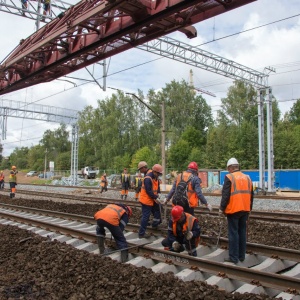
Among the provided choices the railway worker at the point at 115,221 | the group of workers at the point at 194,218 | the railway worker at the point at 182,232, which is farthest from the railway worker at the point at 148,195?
the railway worker at the point at 182,232

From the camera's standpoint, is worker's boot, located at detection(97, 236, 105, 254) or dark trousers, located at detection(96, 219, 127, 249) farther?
worker's boot, located at detection(97, 236, 105, 254)

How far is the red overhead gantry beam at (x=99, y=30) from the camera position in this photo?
23.4ft

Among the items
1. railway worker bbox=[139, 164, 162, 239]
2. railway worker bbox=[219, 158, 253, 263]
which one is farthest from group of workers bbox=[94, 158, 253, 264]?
railway worker bbox=[139, 164, 162, 239]

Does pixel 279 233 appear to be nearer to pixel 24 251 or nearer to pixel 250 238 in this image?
pixel 250 238

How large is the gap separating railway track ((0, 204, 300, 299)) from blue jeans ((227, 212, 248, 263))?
186 millimetres

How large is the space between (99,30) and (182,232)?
527 centimetres

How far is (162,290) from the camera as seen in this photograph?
4645 millimetres

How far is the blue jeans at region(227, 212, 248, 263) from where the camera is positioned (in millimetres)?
6160

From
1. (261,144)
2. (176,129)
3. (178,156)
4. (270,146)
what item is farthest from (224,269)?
(176,129)

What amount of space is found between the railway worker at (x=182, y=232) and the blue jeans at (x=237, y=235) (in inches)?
24.7

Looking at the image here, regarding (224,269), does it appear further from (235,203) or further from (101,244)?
(101,244)

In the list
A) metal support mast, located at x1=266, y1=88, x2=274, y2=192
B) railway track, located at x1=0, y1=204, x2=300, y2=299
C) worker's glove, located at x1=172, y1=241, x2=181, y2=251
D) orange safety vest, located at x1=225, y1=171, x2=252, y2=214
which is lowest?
railway track, located at x1=0, y1=204, x2=300, y2=299

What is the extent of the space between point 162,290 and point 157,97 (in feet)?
211

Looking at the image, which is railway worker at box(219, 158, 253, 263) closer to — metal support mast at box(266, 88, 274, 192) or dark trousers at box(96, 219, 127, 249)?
dark trousers at box(96, 219, 127, 249)
